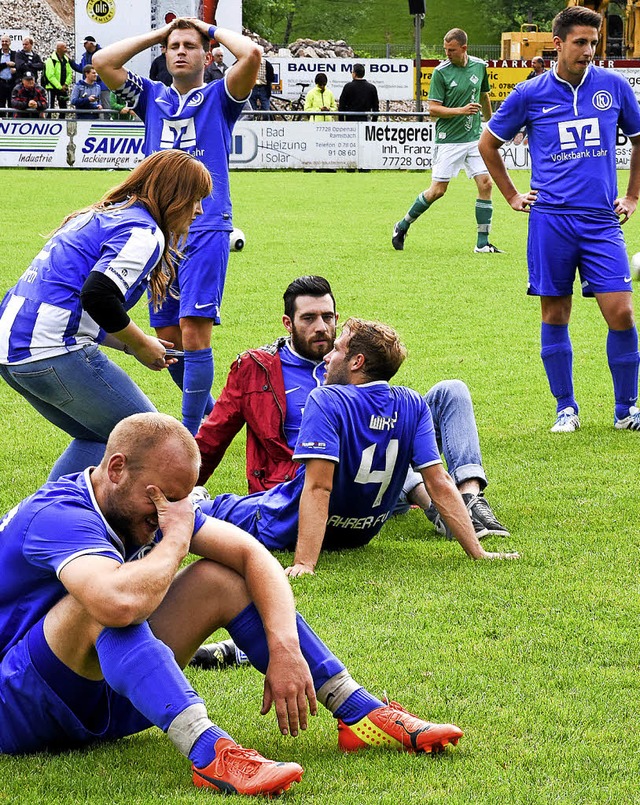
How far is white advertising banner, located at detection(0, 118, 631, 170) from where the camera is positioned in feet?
86.4

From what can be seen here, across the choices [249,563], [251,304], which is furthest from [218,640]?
[251,304]

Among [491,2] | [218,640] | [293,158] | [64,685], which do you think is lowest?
[218,640]

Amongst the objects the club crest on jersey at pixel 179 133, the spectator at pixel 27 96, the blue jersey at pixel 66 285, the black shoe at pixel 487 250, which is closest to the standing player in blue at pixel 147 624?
the blue jersey at pixel 66 285

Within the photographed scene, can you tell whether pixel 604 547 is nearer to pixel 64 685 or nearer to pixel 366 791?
pixel 366 791

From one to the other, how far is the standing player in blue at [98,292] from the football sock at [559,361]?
380 cm

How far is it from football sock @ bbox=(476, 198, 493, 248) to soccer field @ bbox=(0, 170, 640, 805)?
12.5 ft

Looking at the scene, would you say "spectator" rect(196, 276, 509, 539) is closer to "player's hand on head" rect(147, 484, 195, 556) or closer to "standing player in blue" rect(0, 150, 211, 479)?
"standing player in blue" rect(0, 150, 211, 479)

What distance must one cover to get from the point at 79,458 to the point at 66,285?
0.81 m

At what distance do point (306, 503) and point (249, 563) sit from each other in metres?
1.68

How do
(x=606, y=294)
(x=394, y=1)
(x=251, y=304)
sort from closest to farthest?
(x=606, y=294) → (x=251, y=304) → (x=394, y=1)

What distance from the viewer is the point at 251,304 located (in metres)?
12.6

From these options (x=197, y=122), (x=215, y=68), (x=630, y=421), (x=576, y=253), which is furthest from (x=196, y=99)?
(x=215, y=68)

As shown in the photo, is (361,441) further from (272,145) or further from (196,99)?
(272,145)

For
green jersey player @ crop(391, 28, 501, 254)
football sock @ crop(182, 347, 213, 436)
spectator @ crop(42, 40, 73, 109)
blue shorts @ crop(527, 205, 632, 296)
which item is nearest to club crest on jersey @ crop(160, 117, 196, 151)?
football sock @ crop(182, 347, 213, 436)
